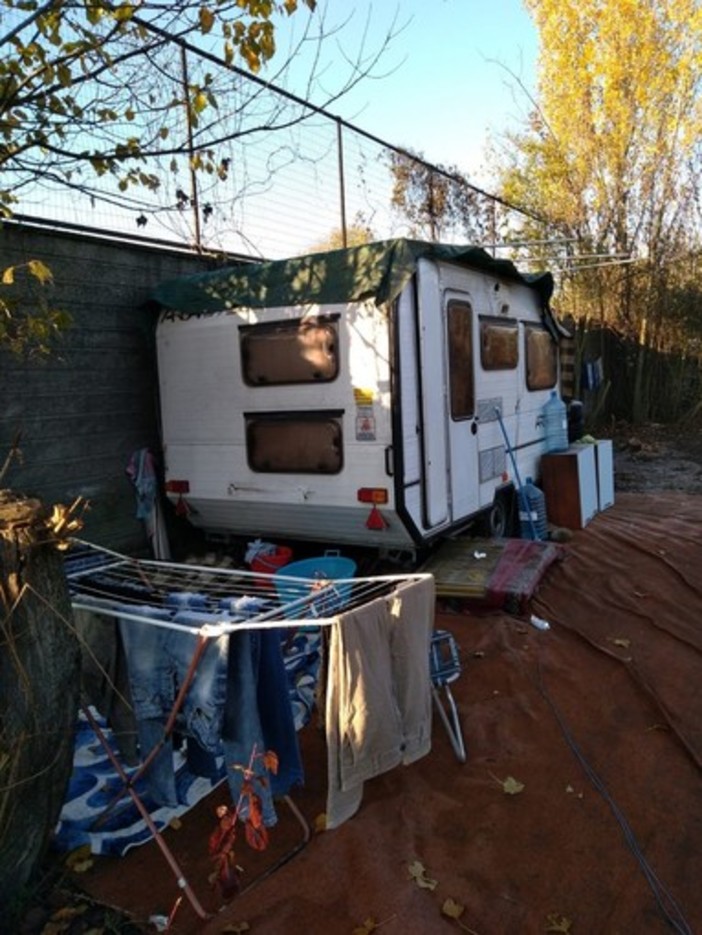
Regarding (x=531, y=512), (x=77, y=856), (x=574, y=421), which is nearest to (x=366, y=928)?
(x=77, y=856)

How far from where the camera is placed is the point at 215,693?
8.49ft

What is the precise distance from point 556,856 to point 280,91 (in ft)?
14.9

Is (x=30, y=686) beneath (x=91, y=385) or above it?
beneath

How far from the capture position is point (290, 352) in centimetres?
543

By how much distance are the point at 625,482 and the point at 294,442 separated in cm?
707

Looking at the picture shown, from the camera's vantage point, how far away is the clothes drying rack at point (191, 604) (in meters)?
2.61

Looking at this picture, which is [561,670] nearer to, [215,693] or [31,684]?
[215,693]

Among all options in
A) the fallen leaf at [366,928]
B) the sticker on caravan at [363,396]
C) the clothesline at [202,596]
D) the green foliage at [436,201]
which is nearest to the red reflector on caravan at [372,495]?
the sticker on caravan at [363,396]

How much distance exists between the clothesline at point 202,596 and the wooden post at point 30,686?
0.22m

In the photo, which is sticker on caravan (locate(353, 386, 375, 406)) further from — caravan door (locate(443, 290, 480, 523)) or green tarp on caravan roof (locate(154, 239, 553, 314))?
caravan door (locate(443, 290, 480, 523))

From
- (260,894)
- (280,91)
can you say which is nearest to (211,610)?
(260,894)

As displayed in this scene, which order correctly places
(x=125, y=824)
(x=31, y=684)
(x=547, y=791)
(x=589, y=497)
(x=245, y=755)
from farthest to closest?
(x=589, y=497), (x=547, y=791), (x=125, y=824), (x=245, y=755), (x=31, y=684)

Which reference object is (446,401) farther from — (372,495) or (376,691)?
(376,691)

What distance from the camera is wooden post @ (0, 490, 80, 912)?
7.86 ft
